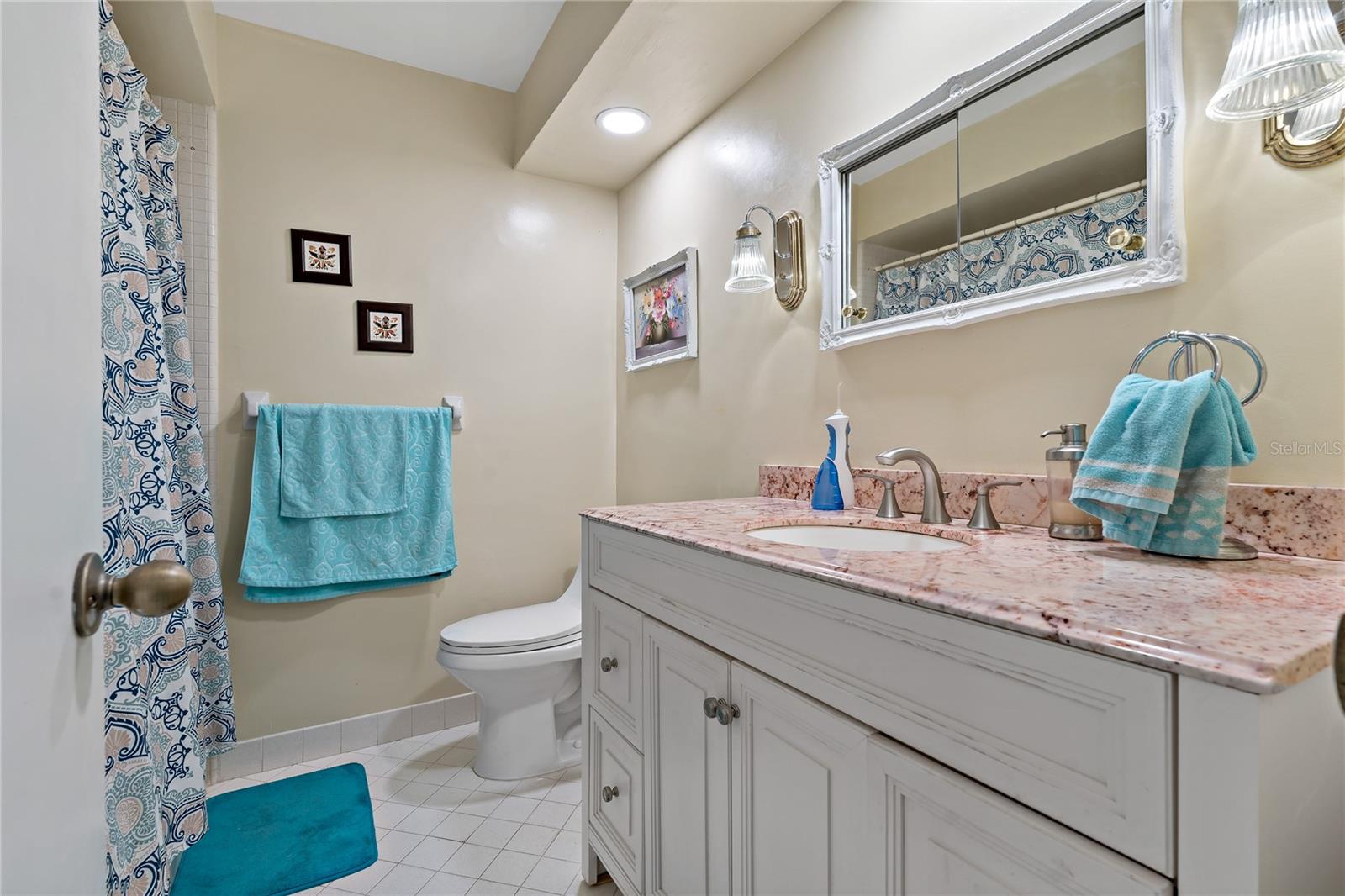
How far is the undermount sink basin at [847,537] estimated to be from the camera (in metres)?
1.17

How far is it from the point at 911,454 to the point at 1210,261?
0.53m

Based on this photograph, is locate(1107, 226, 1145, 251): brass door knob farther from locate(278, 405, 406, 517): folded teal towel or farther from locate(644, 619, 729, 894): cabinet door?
locate(278, 405, 406, 517): folded teal towel

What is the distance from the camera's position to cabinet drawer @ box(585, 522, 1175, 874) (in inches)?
19.2

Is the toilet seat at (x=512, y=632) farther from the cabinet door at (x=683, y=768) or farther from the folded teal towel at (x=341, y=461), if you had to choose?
the cabinet door at (x=683, y=768)

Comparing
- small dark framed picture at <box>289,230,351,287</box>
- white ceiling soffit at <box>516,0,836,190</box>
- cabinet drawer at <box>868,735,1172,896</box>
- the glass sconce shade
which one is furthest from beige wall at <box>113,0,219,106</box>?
cabinet drawer at <box>868,735,1172,896</box>

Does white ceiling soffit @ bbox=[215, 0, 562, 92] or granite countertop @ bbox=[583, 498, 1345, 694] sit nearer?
granite countertop @ bbox=[583, 498, 1345, 694]

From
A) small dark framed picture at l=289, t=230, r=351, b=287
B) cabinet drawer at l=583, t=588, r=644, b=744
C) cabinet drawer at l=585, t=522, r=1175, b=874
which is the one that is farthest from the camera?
small dark framed picture at l=289, t=230, r=351, b=287

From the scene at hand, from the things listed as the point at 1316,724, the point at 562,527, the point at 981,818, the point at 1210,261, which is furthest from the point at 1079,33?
the point at 562,527

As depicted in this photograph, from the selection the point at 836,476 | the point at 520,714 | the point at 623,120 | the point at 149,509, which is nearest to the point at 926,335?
the point at 836,476

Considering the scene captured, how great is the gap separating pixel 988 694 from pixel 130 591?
0.73 metres

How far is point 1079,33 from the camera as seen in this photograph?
1.05 m

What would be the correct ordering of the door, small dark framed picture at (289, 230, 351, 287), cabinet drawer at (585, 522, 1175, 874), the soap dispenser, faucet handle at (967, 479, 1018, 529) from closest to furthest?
the door → cabinet drawer at (585, 522, 1175, 874) → the soap dispenser → faucet handle at (967, 479, 1018, 529) → small dark framed picture at (289, 230, 351, 287)

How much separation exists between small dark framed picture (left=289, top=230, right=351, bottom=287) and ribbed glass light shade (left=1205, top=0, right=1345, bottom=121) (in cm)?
223

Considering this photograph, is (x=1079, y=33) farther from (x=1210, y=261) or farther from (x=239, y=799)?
(x=239, y=799)
